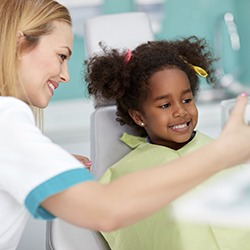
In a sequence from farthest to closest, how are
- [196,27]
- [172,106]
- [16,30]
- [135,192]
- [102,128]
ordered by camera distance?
[196,27], [102,128], [172,106], [16,30], [135,192]

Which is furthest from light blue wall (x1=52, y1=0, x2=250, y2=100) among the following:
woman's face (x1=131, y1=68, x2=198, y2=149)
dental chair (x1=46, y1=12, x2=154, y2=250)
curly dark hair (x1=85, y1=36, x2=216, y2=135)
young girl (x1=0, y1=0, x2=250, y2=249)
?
young girl (x1=0, y1=0, x2=250, y2=249)

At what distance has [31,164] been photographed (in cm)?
80

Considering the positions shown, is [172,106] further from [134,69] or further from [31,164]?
[31,164]

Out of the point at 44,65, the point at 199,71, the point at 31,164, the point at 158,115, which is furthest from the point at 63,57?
the point at 199,71

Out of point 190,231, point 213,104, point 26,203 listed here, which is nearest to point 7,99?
point 26,203

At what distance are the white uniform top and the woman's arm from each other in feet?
0.06

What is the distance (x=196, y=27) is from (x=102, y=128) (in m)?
2.26

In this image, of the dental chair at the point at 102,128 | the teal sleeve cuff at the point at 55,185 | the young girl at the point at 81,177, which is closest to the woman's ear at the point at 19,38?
the young girl at the point at 81,177

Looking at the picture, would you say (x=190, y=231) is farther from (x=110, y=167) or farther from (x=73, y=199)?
(x=73, y=199)

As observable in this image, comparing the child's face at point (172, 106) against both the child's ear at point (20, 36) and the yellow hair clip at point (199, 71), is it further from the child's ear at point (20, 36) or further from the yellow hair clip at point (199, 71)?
the child's ear at point (20, 36)

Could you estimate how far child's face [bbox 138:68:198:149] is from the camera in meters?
1.46

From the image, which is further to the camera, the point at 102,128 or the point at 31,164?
the point at 102,128

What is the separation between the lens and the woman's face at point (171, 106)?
4.79ft

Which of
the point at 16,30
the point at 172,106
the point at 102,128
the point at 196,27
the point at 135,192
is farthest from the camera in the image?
the point at 196,27
